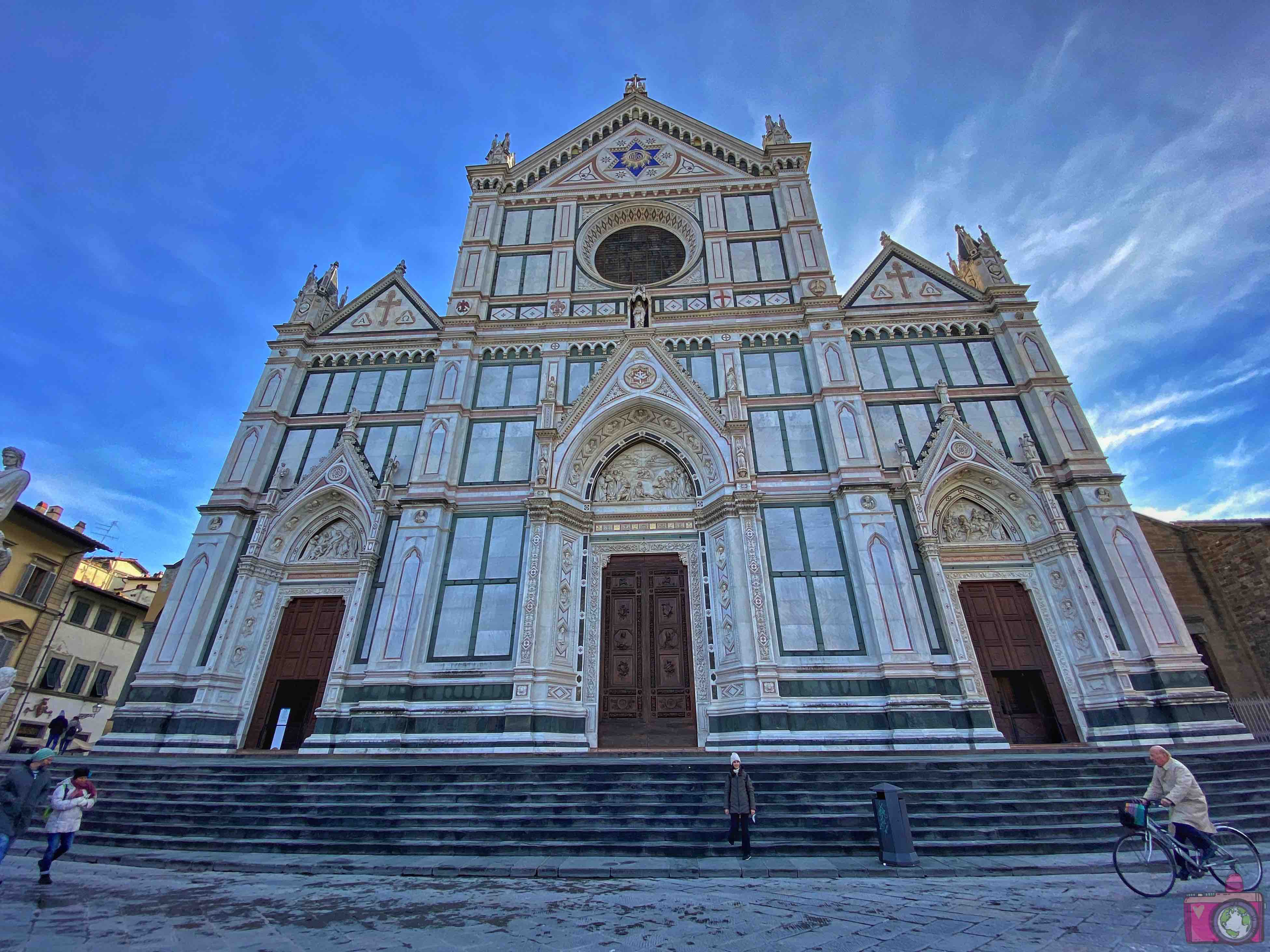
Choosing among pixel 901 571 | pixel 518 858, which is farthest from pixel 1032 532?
pixel 518 858

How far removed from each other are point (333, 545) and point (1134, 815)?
16.3 meters

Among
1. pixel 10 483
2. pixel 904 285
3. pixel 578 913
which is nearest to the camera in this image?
pixel 578 913

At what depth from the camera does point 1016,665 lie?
1338 cm

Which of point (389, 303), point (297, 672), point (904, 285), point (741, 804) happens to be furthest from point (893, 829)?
point (389, 303)

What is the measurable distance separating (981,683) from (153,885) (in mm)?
14196

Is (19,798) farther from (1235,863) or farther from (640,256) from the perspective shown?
(640,256)

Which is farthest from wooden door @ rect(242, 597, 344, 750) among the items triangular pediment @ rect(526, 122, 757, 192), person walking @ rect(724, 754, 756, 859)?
triangular pediment @ rect(526, 122, 757, 192)

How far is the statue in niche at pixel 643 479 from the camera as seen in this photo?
52.7ft

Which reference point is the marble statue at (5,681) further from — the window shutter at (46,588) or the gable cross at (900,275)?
the window shutter at (46,588)

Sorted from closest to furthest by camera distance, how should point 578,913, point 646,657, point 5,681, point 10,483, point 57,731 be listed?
point 578,913, point 5,681, point 10,483, point 646,657, point 57,731

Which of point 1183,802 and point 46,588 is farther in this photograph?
point 46,588

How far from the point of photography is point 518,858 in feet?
24.3

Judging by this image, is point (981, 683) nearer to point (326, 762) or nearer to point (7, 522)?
point (326, 762)

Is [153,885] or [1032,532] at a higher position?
[1032,532]
